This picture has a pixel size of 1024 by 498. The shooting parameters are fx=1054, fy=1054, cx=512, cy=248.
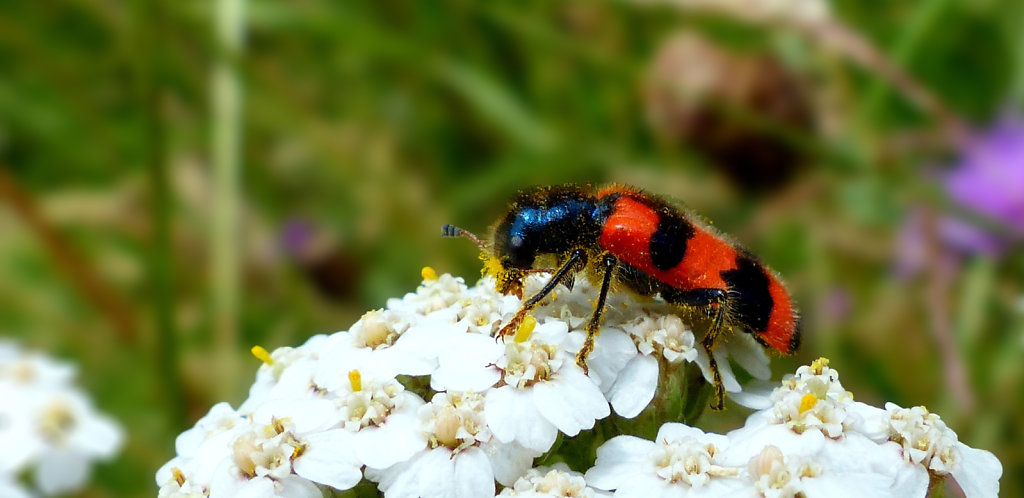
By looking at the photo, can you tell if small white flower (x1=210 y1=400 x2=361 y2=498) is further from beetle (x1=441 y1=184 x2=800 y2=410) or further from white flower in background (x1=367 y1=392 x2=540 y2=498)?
beetle (x1=441 y1=184 x2=800 y2=410)

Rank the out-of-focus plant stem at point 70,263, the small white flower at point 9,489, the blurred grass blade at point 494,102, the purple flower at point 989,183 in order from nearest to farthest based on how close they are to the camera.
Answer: the small white flower at point 9,489, the out-of-focus plant stem at point 70,263, the purple flower at point 989,183, the blurred grass blade at point 494,102

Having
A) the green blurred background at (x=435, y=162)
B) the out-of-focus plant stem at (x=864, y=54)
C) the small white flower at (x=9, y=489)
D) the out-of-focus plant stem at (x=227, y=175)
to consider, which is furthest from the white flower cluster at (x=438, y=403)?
the out-of-focus plant stem at (x=227, y=175)

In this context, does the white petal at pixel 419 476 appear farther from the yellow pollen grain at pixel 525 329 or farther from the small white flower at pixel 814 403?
the small white flower at pixel 814 403

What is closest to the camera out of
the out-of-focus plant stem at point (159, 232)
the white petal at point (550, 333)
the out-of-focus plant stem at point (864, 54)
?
the white petal at point (550, 333)

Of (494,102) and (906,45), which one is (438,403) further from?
(494,102)

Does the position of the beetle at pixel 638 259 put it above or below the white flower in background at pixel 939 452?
above

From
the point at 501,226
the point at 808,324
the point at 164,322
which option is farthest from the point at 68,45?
the point at 501,226

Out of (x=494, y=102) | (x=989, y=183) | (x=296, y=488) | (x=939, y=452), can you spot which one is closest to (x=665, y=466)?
(x=939, y=452)

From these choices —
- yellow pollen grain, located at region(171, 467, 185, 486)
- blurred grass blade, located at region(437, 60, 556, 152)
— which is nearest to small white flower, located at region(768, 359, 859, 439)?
yellow pollen grain, located at region(171, 467, 185, 486)
